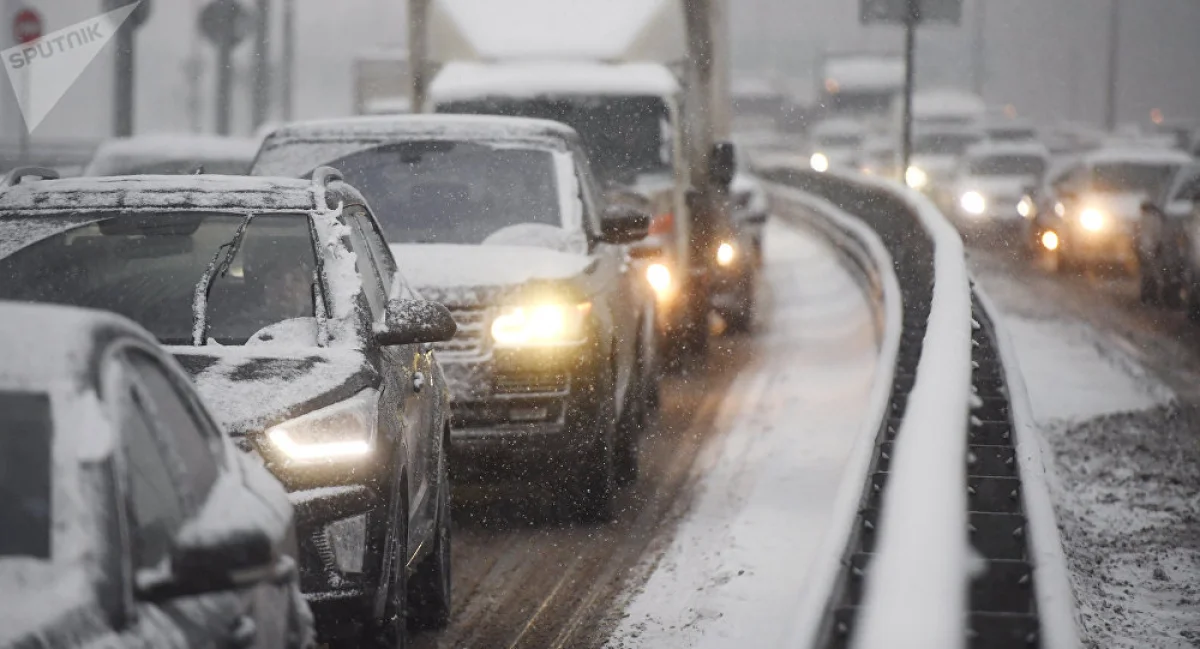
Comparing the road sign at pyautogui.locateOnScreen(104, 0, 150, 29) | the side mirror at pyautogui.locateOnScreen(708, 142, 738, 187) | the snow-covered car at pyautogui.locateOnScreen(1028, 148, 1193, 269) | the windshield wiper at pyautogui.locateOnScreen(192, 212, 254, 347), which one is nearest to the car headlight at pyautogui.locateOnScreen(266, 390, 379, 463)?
the windshield wiper at pyautogui.locateOnScreen(192, 212, 254, 347)

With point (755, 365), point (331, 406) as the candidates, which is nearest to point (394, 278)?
point (331, 406)

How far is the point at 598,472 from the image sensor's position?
32.0 ft

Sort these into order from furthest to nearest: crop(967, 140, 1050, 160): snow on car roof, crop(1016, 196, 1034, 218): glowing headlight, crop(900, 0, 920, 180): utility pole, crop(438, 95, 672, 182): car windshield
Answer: crop(967, 140, 1050, 160): snow on car roof → crop(1016, 196, 1034, 218): glowing headlight → crop(900, 0, 920, 180): utility pole → crop(438, 95, 672, 182): car windshield

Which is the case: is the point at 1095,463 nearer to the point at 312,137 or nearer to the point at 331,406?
the point at 312,137

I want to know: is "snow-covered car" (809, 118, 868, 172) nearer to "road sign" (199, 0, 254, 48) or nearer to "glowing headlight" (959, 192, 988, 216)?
"glowing headlight" (959, 192, 988, 216)

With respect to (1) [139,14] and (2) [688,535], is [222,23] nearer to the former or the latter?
(1) [139,14]

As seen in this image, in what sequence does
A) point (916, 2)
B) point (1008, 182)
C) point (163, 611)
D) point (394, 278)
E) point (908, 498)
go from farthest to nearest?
point (1008, 182) < point (916, 2) < point (394, 278) < point (908, 498) < point (163, 611)

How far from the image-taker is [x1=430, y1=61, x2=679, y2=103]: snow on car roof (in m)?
15.8

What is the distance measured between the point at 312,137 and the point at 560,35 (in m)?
5.71

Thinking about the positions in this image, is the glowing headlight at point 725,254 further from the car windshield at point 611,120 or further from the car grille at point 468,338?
the car grille at point 468,338

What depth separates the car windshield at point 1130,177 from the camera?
88.0ft

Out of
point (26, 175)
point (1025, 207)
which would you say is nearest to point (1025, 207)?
point (1025, 207)

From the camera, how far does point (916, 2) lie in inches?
1016

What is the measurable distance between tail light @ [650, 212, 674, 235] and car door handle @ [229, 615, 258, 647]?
35.5ft
